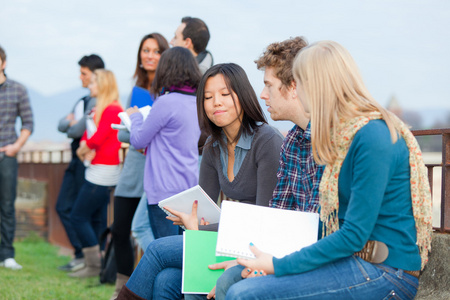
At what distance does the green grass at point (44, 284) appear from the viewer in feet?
15.6

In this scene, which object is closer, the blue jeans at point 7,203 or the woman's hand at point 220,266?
the woman's hand at point 220,266

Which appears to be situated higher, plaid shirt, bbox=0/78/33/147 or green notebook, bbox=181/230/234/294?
plaid shirt, bbox=0/78/33/147

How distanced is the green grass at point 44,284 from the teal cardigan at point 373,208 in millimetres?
3221

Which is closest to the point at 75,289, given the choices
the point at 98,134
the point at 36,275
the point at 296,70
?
the point at 36,275

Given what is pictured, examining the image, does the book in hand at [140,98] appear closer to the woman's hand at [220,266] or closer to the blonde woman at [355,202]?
the woman's hand at [220,266]

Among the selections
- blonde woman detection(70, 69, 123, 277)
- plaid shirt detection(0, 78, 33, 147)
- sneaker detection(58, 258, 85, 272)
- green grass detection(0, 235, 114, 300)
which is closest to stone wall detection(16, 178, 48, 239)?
green grass detection(0, 235, 114, 300)

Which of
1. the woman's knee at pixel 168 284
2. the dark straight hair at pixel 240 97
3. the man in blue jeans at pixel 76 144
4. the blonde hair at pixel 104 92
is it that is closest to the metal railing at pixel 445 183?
the dark straight hair at pixel 240 97

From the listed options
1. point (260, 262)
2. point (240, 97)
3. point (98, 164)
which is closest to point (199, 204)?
point (240, 97)

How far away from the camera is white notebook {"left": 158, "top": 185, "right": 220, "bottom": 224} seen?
2582 millimetres

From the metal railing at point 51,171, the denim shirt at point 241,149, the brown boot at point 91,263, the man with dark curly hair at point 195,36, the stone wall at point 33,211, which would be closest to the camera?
the denim shirt at point 241,149

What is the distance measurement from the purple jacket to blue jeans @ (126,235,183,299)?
1177mm

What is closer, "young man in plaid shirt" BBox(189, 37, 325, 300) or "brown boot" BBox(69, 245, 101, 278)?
"young man in plaid shirt" BBox(189, 37, 325, 300)

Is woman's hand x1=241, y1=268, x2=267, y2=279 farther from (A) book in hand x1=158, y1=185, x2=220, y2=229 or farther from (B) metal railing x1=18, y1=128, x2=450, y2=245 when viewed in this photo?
(B) metal railing x1=18, y1=128, x2=450, y2=245

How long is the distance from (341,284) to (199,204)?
94 centimetres
